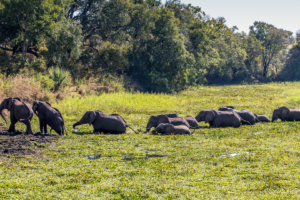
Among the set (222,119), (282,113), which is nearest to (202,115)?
(222,119)

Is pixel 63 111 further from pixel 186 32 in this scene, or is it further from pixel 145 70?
pixel 186 32

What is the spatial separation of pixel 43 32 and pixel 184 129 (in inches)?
591

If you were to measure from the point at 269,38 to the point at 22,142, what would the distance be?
6001cm

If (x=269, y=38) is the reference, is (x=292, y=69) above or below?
below

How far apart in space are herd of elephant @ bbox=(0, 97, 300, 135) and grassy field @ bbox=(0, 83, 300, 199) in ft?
1.80

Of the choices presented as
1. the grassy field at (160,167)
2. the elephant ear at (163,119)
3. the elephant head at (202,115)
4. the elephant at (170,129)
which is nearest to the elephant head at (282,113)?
the grassy field at (160,167)

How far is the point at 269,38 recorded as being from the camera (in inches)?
2464

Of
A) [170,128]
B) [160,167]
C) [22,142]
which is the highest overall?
[170,128]

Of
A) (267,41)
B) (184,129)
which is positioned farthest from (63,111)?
→ (267,41)

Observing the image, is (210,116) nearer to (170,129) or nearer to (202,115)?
(202,115)

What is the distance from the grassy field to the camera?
6.16m

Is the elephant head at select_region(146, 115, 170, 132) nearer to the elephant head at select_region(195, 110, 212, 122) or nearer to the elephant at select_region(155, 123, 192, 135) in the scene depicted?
the elephant at select_region(155, 123, 192, 135)

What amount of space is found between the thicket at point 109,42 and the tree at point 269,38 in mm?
11747

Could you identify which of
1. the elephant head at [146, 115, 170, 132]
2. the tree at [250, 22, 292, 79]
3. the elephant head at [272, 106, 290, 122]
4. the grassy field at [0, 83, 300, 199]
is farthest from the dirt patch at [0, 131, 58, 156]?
the tree at [250, 22, 292, 79]
